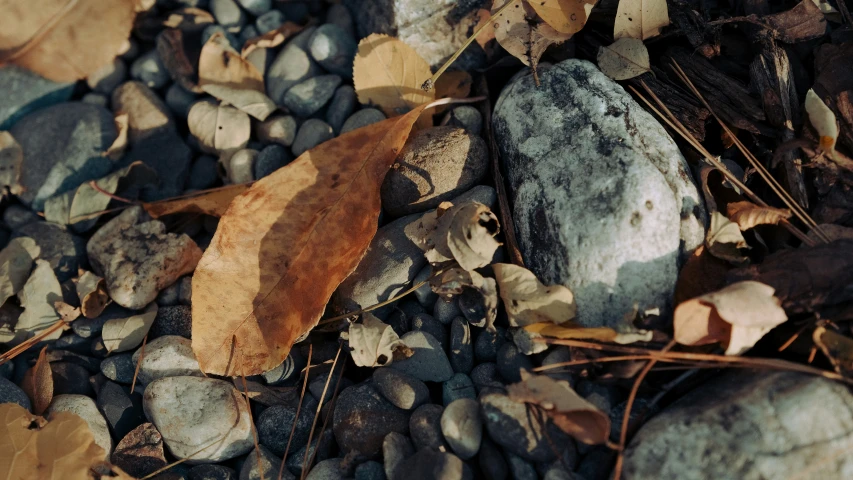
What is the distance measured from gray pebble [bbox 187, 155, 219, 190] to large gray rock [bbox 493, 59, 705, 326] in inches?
53.2

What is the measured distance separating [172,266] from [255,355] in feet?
1.95

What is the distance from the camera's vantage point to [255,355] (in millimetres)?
2135

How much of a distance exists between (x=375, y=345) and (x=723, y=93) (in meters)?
1.51

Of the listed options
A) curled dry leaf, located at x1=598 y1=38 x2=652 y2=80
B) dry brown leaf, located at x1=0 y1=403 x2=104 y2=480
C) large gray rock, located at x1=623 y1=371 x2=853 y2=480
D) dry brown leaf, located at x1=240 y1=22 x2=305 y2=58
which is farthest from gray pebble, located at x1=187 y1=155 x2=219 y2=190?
large gray rock, located at x1=623 y1=371 x2=853 y2=480

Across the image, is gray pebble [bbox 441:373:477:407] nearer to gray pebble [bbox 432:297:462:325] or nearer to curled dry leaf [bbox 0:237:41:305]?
gray pebble [bbox 432:297:462:325]

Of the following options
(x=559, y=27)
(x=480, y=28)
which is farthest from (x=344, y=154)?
(x=559, y=27)

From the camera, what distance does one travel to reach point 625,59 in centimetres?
230

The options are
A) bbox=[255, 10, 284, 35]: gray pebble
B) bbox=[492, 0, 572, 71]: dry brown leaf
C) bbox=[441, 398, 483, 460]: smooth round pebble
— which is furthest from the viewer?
bbox=[255, 10, 284, 35]: gray pebble

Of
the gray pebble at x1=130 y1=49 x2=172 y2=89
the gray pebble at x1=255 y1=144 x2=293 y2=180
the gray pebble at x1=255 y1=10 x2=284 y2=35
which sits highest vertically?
the gray pebble at x1=255 y1=10 x2=284 y2=35

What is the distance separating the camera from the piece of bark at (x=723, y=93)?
86.0 inches

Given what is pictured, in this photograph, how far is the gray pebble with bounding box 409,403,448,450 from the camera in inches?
74.6

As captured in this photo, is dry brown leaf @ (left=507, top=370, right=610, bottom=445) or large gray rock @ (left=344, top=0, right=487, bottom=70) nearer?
dry brown leaf @ (left=507, top=370, right=610, bottom=445)

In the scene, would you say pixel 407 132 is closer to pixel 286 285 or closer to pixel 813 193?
pixel 286 285

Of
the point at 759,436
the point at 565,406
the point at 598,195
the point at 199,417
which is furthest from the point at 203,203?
the point at 759,436
